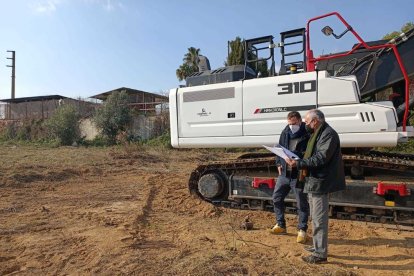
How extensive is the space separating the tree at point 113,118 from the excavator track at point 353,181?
20.4 metres

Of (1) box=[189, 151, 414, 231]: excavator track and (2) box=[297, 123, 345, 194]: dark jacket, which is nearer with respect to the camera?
(2) box=[297, 123, 345, 194]: dark jacket

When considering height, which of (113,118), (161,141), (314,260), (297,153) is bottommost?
(314,260)

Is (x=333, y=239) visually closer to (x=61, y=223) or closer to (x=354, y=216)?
(x=354, y=216)

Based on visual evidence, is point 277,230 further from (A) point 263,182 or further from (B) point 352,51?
(B) point 352,51

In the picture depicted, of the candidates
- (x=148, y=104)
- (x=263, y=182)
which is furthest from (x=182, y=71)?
(x=263, y=182)

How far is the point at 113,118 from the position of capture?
27.5 meters

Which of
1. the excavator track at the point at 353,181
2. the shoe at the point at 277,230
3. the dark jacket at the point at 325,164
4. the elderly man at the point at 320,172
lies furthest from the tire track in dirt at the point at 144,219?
the dark jacket at the point at 325,164

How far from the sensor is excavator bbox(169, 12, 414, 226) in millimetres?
6137

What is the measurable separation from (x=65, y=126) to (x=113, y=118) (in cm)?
342

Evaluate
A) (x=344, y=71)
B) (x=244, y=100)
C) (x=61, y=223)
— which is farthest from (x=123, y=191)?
(x=344, y=71)

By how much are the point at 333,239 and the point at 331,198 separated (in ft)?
3.27

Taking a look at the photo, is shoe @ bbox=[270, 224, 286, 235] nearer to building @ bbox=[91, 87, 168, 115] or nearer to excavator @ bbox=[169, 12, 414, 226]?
excavator @ bbox=[169, 12, 414, 226]

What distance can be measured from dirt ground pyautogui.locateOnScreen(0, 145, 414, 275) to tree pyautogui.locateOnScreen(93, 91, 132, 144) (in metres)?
17.6

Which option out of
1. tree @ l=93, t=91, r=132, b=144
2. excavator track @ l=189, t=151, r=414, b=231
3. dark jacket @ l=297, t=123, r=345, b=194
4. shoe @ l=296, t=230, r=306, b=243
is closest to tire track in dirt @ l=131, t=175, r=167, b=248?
excavator track @ l=189, t=151, r=414, b=231
